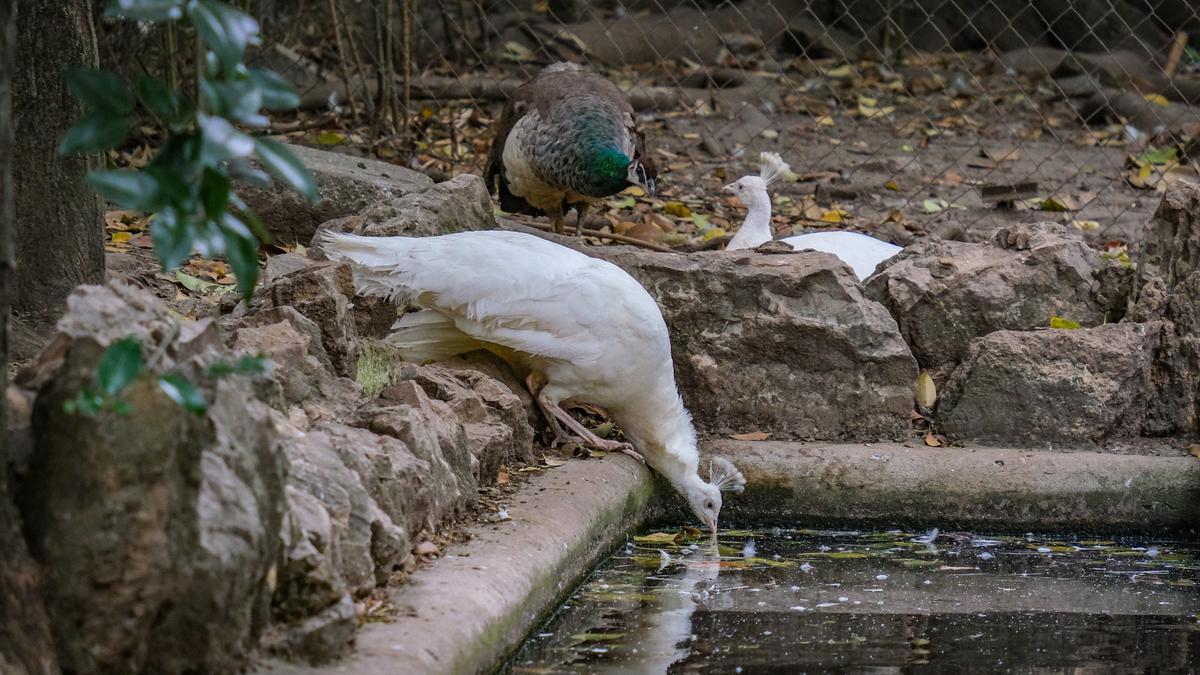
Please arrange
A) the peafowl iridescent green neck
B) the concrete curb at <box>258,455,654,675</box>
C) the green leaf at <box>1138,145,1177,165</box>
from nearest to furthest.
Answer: the concrete curb at <box>258,455,654,675</box> → the peafowl iridescent green neck → the green leaf at <box>1138,145,1177,165</box>

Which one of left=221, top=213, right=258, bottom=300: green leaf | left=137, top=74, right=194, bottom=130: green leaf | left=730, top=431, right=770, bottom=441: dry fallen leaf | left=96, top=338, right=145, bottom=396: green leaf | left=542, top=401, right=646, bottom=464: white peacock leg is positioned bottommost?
left=730, top=431, right=770, bottom=441: dry fallen leaf

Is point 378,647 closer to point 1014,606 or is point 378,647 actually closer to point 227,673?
point 227,673

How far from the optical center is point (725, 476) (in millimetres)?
4336

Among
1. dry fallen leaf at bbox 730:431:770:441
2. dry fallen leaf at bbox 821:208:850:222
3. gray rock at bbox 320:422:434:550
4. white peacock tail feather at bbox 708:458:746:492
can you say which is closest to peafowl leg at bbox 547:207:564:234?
dry fallen leaf at bbox 821:208:850:222

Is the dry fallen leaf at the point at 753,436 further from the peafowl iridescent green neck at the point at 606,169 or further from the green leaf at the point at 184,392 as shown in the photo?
the green leaf at the point at 184,392

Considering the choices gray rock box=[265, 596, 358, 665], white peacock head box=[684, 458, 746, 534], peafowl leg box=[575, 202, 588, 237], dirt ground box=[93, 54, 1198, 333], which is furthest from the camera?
dirt ground box=[93, 54, 1198, 333]

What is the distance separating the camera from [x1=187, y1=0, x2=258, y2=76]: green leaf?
6.24 ft

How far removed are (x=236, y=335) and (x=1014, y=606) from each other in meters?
1.84

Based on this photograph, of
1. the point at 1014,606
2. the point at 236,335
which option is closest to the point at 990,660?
the point at 1014,606

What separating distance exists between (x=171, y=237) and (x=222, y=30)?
0.85 ft

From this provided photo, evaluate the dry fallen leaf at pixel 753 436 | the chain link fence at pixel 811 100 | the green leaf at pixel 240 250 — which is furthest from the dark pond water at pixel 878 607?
the chain link fence at pixel 811 100

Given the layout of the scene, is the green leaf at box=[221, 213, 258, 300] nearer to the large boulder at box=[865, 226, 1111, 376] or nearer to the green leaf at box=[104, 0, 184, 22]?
the green leaf at box=[104, 0, 184, 22]

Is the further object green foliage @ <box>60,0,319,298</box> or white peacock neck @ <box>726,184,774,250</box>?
white peacock neck @ <box>726,184,774,250</box>

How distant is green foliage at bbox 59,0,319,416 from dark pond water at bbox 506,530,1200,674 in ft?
4.01
